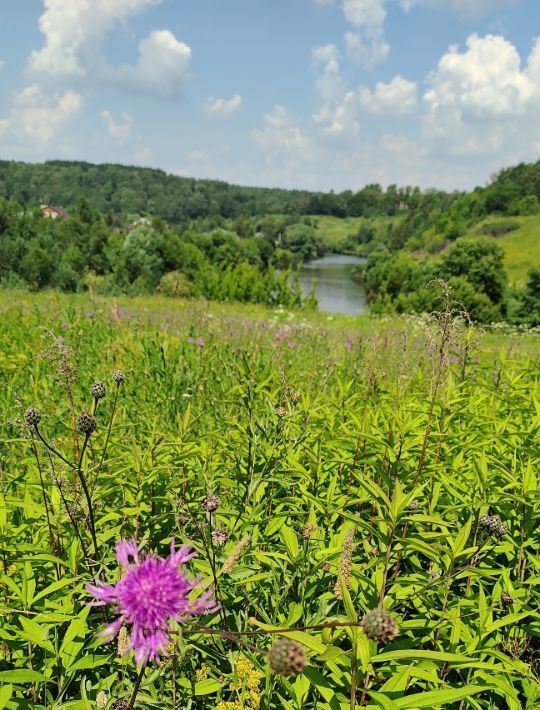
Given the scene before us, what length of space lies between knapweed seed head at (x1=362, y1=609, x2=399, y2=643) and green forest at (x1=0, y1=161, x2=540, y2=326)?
95.5 inches

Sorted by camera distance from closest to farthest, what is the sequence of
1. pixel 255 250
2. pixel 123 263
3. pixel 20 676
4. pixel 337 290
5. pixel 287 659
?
1. pixel 287 659
2. pixel 20 676
3. pixel 123 263
4. pixel 337 290
5. pixel 255 250

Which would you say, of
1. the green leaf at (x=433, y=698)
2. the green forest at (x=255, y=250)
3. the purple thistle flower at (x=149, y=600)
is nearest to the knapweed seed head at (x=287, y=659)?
the purple thistle flower at (x=149, y=600)

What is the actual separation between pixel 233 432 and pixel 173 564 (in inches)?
72.3

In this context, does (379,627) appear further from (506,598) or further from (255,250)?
(255,250)

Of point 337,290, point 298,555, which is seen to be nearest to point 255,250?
point 337,290

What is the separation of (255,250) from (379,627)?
A: 8136 centimetres

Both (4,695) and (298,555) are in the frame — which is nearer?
(4,695)

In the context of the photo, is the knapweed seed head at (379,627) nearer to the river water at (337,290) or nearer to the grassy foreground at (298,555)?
the grassy foreground at (298,555)

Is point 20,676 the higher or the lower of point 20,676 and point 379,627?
the lower

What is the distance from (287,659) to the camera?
71 centimetres

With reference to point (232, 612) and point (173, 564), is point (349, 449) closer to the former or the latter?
point (232, 612)

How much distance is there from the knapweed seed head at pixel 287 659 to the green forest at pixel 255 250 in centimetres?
253

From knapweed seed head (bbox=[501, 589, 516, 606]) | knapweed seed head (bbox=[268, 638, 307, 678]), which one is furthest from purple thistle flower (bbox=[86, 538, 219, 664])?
knapweed seed head (bbox=[501, 589, 516, 606])

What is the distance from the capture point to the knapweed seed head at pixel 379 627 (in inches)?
29.2
